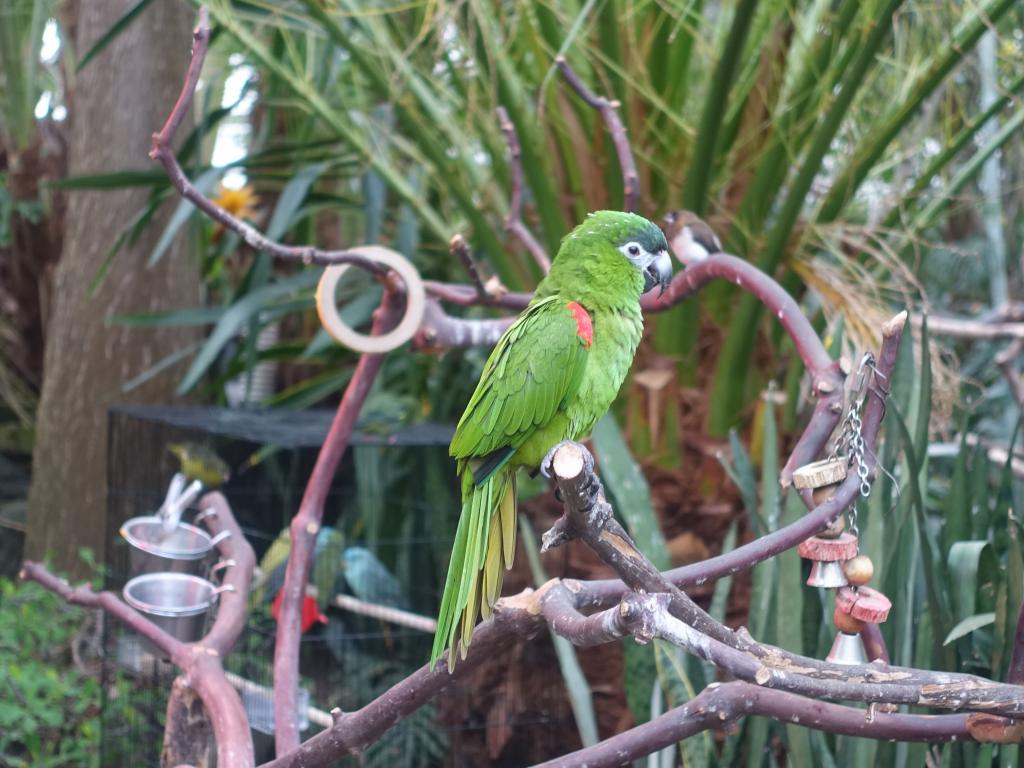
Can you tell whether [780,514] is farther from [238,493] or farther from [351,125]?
[238,493]

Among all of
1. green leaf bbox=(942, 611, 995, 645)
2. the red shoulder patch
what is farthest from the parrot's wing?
green leaf bbox=(942, 611, 995, 645)

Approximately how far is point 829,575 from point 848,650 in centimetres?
9

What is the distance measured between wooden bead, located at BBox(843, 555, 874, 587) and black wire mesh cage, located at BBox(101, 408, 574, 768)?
112 cm

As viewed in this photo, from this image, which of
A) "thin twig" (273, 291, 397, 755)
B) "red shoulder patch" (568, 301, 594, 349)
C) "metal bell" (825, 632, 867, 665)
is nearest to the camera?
"metal bell" (825, 632, 867, 665)

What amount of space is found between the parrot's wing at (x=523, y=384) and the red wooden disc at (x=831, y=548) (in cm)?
33

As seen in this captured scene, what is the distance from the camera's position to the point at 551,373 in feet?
4.00

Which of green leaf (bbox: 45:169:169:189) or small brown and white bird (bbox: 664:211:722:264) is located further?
green leaf (bbox: 45:169:169:189)

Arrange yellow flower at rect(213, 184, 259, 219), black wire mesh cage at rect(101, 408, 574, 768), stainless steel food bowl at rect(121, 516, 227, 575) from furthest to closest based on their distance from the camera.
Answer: yellow flower at rect(213, 184, 259, 219), black wire mesh cage at rect(101, 408, 574, 768), stainless steel food bowl at rect(121, 516, 227, 575)

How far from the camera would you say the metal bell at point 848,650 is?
1138 millimetres

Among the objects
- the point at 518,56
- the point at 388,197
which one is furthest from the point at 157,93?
the point at 518,56

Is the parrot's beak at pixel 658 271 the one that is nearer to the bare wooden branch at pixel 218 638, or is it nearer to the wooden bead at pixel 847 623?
the wooden bead at pixel 847 623

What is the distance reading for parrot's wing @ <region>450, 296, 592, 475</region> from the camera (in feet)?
3.92

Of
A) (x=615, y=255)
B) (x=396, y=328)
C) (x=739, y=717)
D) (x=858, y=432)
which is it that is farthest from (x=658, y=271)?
(x=739, y=717)

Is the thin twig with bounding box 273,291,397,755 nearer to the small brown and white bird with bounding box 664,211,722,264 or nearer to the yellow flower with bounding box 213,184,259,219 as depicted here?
the small brown and white bird with bounding box 664,211,722,264
